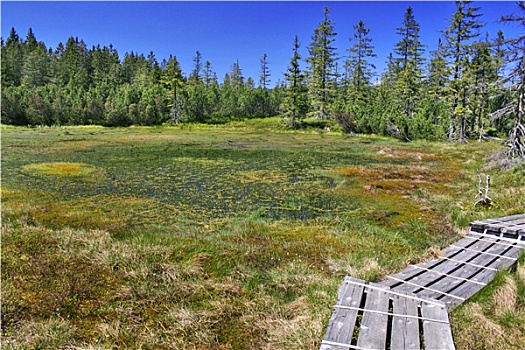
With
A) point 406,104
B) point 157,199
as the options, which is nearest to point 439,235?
point 157,199

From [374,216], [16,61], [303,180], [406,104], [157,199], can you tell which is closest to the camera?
[374,216]

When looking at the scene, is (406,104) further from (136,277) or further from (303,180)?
(136,277)

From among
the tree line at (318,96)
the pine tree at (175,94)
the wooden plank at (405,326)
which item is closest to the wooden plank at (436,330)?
the wooden plank at (405,326)

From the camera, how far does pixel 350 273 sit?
20.4 ft

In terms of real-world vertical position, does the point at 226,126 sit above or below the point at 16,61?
below

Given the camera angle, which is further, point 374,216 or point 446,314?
point 374,216

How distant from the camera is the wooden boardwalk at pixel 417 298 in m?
4.05

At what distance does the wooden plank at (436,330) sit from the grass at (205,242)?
1.20 metres

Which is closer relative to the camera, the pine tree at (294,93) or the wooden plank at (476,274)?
the wooden plank at (476,274)

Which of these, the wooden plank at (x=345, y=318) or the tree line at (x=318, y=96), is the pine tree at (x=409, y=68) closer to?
the tree line at (x=318, y=96)

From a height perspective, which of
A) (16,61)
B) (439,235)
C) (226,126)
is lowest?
(439,235)

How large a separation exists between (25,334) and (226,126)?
4961cm

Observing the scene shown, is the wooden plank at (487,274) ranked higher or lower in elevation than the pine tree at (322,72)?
lower

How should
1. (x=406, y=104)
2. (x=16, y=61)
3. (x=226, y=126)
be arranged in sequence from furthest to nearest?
(x=16, y=61) → (x=226, y=126) → (x=406, y=104)
